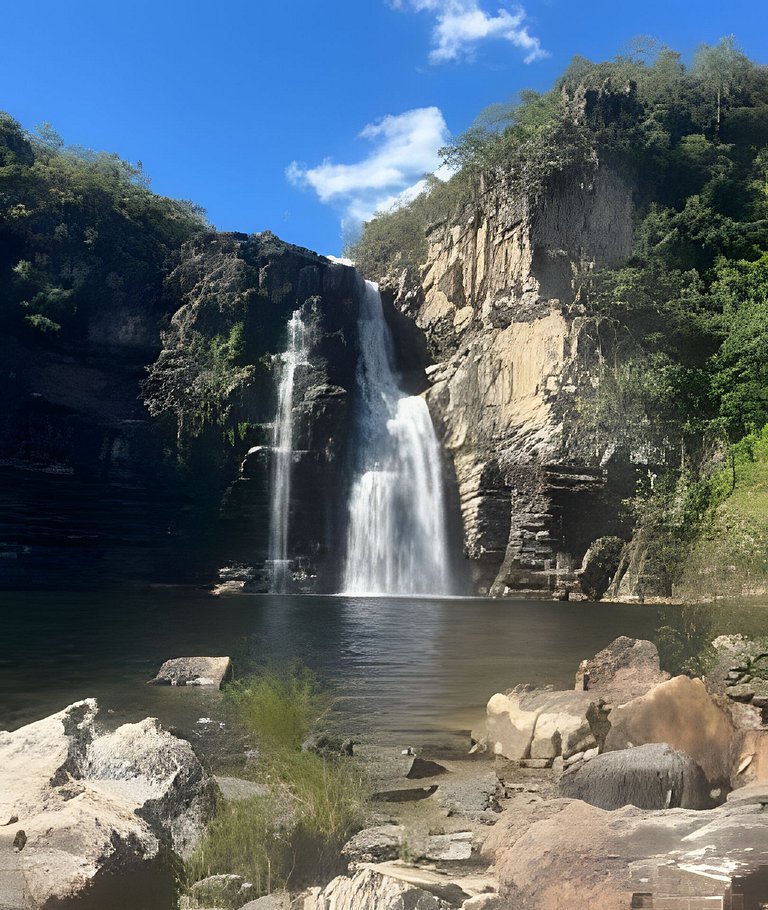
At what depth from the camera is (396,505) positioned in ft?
105

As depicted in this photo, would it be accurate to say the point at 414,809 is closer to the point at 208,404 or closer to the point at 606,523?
the point at 606,523

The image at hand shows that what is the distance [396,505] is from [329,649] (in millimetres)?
19555

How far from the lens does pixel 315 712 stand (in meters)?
6.90

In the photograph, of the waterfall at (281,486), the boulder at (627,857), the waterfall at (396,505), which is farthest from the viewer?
the waterfall at (281,486)

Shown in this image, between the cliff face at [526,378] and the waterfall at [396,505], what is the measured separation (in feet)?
3.58

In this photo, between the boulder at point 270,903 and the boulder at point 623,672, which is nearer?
the boulder at point 270,903

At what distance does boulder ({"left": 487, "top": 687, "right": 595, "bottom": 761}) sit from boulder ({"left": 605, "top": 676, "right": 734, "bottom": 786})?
26cm

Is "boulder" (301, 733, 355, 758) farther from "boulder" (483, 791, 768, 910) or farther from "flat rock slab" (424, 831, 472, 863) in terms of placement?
"boulder" (483, 791, 768, 910)

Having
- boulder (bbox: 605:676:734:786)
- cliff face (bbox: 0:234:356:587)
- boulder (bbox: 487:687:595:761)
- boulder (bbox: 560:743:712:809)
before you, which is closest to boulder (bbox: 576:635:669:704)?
boulder (bbox: 487:687:595:761)

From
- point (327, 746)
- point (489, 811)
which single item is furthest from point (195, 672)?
point (489, 811)

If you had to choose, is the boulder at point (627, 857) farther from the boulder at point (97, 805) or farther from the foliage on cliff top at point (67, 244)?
the foliage on cliff top at point (67, 244)

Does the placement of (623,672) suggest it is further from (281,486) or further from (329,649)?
(281,486)

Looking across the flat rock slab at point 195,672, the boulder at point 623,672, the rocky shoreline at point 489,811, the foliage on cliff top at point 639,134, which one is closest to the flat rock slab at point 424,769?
the rocky shoreline at point 489,811

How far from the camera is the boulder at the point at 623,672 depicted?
6992 millimetres
